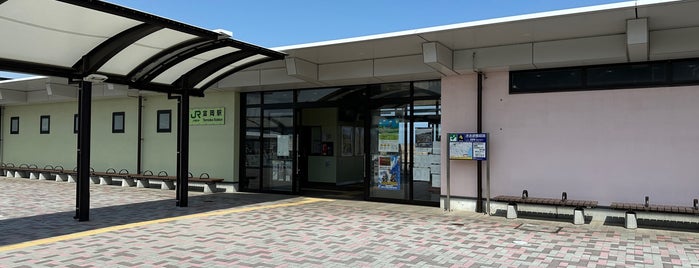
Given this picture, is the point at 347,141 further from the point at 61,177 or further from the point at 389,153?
the point at 61,177

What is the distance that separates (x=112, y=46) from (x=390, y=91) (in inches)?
211

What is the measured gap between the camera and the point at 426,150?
10055 millimetres

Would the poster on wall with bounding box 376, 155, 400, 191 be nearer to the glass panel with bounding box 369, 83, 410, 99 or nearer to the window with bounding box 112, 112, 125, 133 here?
the glass panel with bounding box 369, 83, 410, 99

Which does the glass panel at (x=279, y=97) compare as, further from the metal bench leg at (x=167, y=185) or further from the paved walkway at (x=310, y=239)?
the metal bench leg at (x=167, y=185)

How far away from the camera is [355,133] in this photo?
615 inches

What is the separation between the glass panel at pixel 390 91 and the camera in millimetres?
10318

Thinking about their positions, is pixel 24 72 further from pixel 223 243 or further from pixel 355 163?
pixel 355 163

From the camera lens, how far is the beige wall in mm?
12656

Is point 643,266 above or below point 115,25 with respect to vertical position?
below

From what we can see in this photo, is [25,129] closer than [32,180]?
No

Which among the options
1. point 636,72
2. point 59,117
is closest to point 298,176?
point 636,72

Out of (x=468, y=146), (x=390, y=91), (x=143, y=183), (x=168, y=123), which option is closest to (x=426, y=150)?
(x=468, y=146)

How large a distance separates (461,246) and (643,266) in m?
1.93

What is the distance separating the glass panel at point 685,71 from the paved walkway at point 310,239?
2.38m
